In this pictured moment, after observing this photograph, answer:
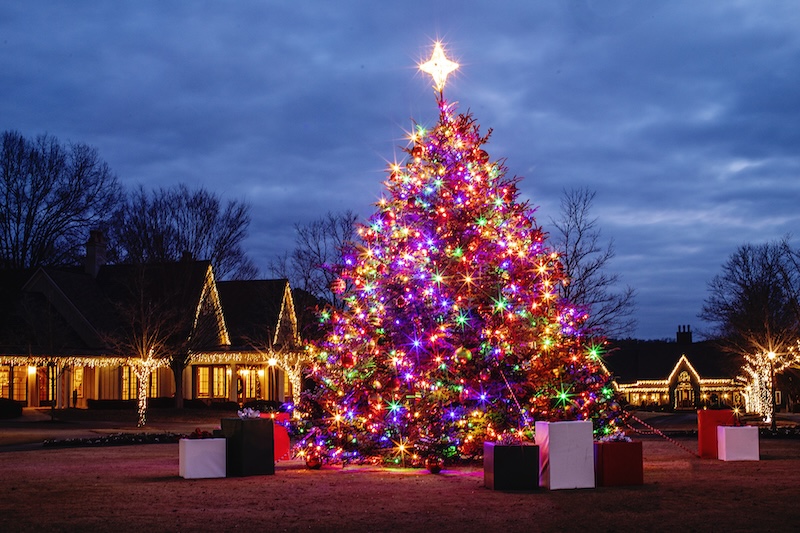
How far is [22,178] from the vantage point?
58.5 m

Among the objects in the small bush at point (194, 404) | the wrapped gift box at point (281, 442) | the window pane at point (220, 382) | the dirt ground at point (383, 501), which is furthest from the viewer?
the window pane at point (220, 382)

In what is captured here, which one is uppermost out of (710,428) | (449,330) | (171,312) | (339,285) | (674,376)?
(171,312)

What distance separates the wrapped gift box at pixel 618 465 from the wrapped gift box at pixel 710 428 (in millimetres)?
4913

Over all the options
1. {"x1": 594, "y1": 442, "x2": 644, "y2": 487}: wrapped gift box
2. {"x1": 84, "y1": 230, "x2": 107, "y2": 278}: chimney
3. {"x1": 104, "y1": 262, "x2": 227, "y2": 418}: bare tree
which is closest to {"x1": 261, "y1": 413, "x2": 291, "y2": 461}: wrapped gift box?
{"x1": 594, "y1": 442, "x2": 644, "y2": 487}: wrapped gift box

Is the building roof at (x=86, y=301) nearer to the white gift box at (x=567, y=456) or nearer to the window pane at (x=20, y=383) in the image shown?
the window pane at (x=20, y=383)

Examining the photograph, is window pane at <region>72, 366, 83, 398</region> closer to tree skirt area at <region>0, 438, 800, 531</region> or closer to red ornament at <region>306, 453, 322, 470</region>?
tree skirt area at <region>0, 438, 800, 531</region>

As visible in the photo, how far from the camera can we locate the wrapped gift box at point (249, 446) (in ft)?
51.3

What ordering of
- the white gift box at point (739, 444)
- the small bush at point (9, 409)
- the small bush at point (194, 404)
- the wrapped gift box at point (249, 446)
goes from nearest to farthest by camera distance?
the wrapped gift box at point (249, 446) < the white gift box at point (739, 444) < the small bush at point (9, 409) < the small bush at point (194, 404)

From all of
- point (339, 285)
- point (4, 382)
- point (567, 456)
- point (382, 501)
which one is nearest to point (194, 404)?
point (4, 382)

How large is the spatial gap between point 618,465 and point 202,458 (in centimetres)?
662

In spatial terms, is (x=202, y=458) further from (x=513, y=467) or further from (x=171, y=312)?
(x=171, y=312)

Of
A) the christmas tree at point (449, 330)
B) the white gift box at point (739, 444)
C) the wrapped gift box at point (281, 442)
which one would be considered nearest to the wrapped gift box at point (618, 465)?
the christmas tree at point (449, 330)

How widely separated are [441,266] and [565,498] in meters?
5.47

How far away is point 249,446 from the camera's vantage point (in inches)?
618
